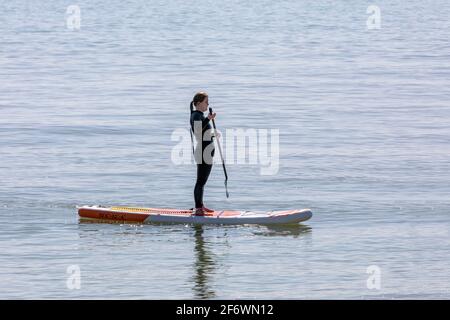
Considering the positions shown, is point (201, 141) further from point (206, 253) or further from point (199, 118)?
point (206, 253)

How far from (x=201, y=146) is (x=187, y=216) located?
4.31 ft

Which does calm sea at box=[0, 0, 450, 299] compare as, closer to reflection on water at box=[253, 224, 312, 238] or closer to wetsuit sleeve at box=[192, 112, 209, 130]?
reflection on water at box=[253, 224, 312, 238]

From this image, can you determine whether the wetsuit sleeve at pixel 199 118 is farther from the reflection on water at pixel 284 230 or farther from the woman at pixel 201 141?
the reflection on water at pixel 284 230

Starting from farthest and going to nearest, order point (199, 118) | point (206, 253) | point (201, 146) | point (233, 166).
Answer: point (233, 166), point (201, 146), point (199, 118), point (206, 253)

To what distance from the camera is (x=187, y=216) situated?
2422 centimetres

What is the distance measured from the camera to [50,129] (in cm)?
3734

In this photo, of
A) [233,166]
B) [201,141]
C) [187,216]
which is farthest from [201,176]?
[233,166]

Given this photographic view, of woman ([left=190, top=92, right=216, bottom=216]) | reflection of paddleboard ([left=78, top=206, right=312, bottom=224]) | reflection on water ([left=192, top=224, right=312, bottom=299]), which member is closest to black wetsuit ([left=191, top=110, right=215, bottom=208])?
woman ([left=190, top=92, right=216, bottom=216])

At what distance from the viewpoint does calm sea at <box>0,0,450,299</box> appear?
2091 centimetres

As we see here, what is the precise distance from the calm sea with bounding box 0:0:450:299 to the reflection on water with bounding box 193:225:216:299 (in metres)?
0.05

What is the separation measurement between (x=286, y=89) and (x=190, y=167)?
52.9 ft
